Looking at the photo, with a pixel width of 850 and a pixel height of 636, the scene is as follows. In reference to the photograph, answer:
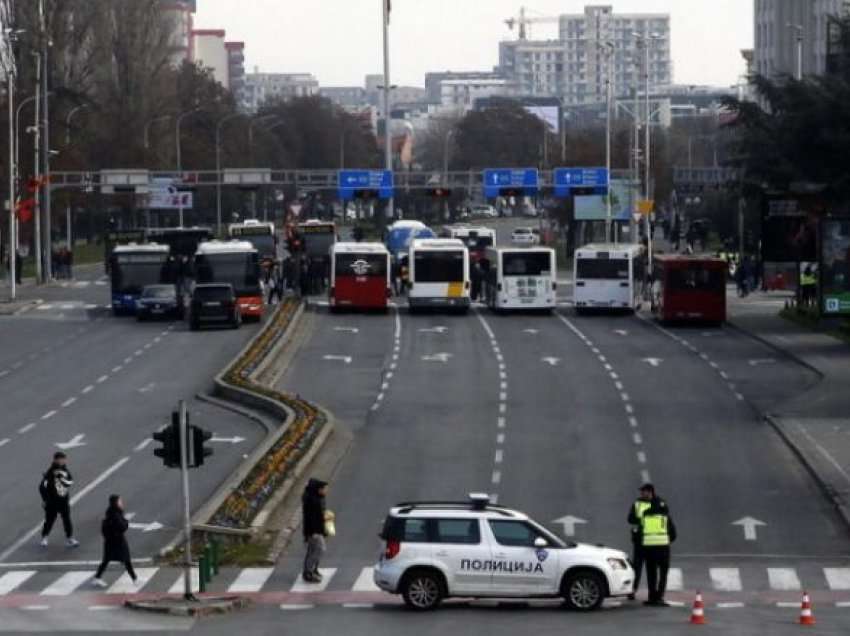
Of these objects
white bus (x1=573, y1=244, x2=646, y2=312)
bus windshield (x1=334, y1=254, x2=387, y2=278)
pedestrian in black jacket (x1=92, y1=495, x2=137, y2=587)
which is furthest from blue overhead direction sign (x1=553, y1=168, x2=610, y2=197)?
pedestrian in black jacket (x1=92, y1=495, x2=137, y2=587)

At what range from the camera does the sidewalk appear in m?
41.2

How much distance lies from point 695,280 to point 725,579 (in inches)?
1615

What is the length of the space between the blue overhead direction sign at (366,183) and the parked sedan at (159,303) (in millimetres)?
36126

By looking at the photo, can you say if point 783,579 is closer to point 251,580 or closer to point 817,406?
point 251,580

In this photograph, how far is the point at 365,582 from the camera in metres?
30.6

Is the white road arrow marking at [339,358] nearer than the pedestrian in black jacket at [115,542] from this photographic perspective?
No

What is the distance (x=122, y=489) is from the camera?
3997 centimetres

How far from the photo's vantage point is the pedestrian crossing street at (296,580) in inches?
1179

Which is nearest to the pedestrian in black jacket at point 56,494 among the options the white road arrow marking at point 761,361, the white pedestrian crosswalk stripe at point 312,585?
the white pedestrian crosswalk stripe at point 312,585

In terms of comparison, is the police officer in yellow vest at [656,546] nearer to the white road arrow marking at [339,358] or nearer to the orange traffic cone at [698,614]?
the orange traffic cone at [698,614]

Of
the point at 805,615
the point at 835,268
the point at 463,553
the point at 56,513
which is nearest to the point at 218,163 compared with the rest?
the point at 835,268

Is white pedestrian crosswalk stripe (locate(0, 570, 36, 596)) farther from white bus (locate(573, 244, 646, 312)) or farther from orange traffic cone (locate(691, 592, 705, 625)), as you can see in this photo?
white bus (locate(573, 244, 646, 312))

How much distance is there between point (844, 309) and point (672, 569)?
21.6 m

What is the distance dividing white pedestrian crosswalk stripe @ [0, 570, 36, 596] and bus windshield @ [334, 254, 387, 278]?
144 ft
